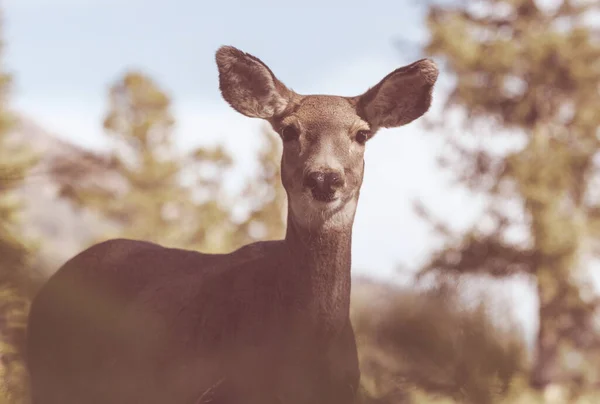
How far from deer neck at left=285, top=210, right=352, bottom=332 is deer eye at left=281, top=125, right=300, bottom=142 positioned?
1.50 ft

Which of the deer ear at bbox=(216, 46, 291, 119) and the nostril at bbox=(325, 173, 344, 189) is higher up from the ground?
the deer ear at bbox=(216, 46, 291, 119)

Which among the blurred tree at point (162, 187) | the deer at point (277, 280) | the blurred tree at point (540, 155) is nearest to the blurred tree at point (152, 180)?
the blurred tree at point (162, 187)

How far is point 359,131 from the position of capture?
13.7 feet

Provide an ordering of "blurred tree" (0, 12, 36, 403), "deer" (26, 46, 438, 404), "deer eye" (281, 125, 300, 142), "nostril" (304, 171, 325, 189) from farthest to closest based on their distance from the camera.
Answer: "deer eye" (281, 125, 300, 142), "nostril" (304, 171, 325, 189), "deer" (26, 46, 438, 404), "blurred tree" (0, 12, 36, 403)

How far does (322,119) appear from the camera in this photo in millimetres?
4105

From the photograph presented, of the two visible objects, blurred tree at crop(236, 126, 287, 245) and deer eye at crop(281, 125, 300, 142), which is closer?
deer eye at crop(281, 125, 300, 142)

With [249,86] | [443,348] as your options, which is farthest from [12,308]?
[249,86]

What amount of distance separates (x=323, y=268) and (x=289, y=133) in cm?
81

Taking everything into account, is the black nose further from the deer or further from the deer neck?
the deer neck

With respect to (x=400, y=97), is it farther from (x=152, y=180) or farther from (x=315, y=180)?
(x=152, y=180)

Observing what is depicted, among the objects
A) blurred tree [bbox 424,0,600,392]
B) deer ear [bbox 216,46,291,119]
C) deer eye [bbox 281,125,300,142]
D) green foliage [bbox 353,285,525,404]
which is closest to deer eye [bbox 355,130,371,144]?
deer eye [bbox 281,125,300,142]

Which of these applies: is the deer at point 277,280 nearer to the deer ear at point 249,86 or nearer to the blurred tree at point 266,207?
the deer ear at point 249,86

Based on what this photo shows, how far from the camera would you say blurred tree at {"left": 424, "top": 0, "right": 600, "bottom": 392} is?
17.0m

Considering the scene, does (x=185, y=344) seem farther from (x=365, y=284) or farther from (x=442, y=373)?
(x=442, y=373)
